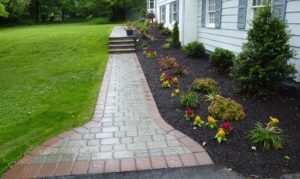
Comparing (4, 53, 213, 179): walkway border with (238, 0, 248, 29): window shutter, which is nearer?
(4, 53, 213, 179): walkway border

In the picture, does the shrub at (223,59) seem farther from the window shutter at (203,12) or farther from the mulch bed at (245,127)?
the window shutter at (203,12)

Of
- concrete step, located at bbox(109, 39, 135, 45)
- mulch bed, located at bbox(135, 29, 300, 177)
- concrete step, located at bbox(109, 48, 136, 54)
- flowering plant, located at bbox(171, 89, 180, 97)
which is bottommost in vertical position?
mulch bed, located at bbox(135, 29, 300, 177)

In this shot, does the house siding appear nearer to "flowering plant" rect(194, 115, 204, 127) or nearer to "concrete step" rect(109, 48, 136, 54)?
"flowering plant" rect(194, 115, 204, 127)

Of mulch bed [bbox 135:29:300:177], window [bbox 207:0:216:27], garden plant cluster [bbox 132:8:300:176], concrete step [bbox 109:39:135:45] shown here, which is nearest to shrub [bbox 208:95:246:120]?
garden plant cluster [bbox 132:8:300:176]

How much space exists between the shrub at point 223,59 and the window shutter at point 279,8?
1.80m

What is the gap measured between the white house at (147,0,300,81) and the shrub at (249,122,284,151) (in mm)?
2292

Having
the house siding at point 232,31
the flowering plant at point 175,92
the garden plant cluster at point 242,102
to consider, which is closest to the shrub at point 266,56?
the garden plant cluster at point 242,102

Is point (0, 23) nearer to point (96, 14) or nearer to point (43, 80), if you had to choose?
point (96, 14)

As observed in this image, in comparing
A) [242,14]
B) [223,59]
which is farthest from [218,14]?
[223,59]

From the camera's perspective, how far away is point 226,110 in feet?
14.7

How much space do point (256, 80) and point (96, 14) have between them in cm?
3349

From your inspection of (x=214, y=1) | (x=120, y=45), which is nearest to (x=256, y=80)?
(x=214, y=1)

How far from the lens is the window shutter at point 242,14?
22.9 ft

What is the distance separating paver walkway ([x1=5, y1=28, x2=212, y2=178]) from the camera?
325cm
